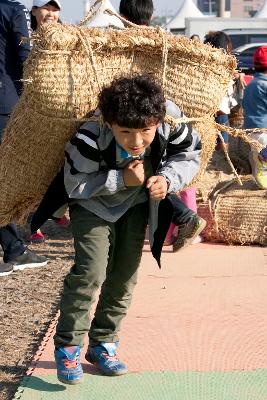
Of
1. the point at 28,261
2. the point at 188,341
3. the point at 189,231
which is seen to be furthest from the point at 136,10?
the point at 188,341

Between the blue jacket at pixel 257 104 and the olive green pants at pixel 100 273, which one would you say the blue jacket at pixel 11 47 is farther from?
the blue jacket at pixel 257 104

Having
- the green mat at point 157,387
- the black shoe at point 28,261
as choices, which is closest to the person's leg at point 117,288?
the green mat at point 157,387

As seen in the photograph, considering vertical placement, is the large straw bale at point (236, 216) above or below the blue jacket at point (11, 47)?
below

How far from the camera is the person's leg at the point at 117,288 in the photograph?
13.0 ft

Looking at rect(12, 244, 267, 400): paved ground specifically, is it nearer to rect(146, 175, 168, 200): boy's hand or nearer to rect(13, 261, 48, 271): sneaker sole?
rect(13, 261, 48, 271): sneaker sole

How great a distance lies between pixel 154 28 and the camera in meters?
4.10

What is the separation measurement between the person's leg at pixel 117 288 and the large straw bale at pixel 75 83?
0.48 metres

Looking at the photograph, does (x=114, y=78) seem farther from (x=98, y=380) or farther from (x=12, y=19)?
(x=12, y=19)

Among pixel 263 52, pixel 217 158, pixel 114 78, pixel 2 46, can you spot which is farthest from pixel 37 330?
pixel 217 158

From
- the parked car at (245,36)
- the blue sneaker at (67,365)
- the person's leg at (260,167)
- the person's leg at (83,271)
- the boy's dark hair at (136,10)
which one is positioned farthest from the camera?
the parked car at (245,36)

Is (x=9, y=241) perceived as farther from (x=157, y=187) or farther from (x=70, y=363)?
(x=157, y=187)

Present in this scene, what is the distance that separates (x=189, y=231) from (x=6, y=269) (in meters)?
1.81

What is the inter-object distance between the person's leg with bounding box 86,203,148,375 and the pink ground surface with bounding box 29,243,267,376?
16 centimetres

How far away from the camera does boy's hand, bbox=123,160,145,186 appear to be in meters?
3.64
